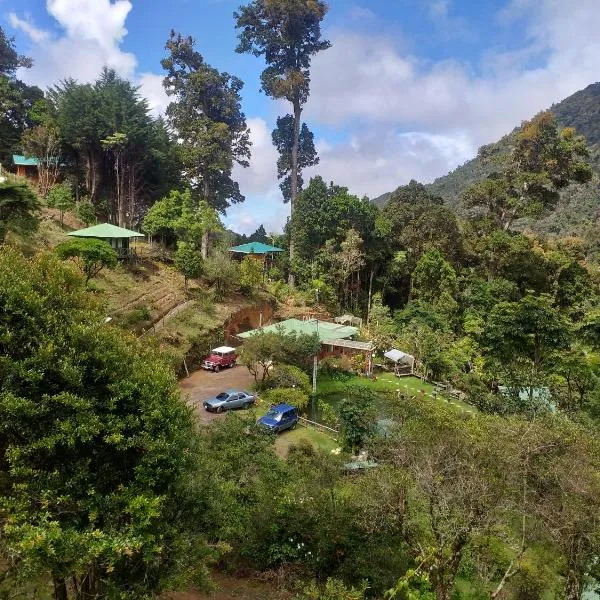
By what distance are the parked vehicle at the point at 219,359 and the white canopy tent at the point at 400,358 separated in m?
9.37

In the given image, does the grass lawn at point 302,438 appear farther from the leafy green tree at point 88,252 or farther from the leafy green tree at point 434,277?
the leafy green tree at point 434,277

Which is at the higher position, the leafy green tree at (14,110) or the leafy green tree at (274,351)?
the leafy green tree at (14,110)

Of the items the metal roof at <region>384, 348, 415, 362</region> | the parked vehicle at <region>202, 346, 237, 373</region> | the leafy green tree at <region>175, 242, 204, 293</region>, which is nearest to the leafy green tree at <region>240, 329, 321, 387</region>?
the parked vehicle at <region>202, 346, 237, 373</region>

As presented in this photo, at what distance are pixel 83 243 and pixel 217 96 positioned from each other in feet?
62.9

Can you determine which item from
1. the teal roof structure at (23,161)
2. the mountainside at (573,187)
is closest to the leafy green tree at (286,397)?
the teal roof structure at (23,161)

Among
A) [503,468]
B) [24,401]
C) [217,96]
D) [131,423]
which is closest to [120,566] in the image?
[131,423]

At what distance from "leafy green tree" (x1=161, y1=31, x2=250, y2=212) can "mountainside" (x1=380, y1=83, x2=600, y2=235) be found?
70.4ft

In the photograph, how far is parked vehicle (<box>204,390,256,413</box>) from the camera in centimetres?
1838

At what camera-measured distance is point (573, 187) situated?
66.4 metres

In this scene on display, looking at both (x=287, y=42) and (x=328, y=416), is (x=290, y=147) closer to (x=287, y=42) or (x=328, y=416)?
(x=287, y=42)

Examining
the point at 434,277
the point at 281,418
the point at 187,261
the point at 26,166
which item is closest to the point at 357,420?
the point at 281,418

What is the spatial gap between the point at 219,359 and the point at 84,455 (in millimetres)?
17117

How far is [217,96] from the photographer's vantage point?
34.6 metres

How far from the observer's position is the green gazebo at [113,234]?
81.1ft
